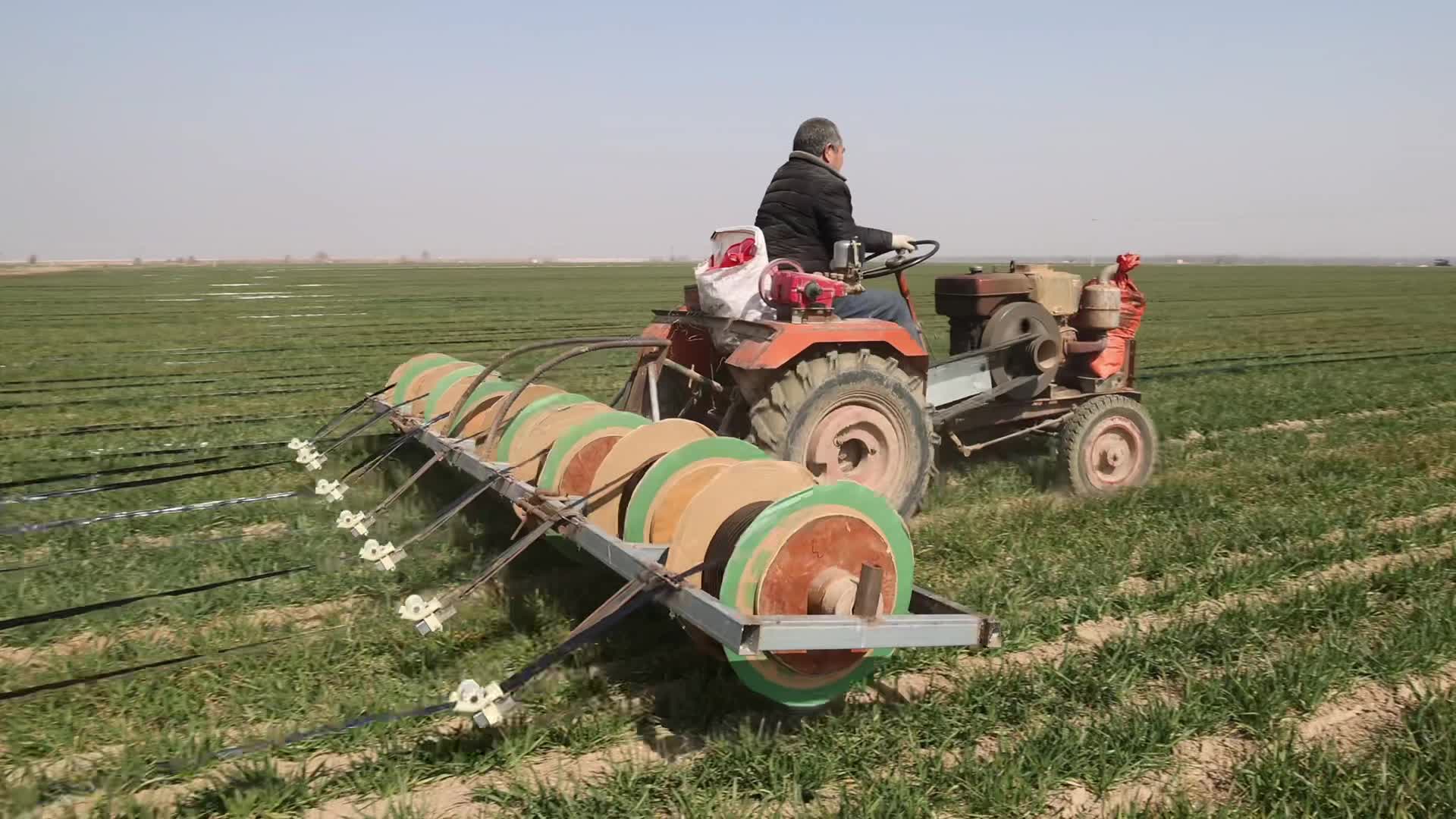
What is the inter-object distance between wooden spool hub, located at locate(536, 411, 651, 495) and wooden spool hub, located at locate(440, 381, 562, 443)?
0.96m

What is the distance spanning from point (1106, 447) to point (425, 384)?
4.31m

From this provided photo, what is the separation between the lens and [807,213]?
493cm

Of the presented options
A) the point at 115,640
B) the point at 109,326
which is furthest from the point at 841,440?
the point at 109,326

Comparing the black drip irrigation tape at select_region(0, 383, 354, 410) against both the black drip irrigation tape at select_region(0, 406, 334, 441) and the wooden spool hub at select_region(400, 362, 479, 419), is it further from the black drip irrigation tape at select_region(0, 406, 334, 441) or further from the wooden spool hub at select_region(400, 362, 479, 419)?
the wooden spool hub at select_region(400, 362, 479, 419)

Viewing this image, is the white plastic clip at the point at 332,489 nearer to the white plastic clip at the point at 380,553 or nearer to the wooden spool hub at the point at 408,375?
the wooden spool hub at the point at 408,375

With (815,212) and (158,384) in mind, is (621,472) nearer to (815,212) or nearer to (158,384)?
(815,212)

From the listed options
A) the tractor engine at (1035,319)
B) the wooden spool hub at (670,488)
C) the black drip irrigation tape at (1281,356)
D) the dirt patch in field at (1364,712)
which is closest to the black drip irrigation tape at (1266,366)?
the black drip irrigation tape at (1281,356)

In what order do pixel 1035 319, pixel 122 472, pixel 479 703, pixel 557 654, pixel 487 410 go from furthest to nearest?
pixel 1035 319
pixel 122 472
pixel 487 410
pixel 557 654
pixel 479 703

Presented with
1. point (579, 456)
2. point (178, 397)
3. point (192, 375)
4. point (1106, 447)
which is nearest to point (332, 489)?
point (579, 456)

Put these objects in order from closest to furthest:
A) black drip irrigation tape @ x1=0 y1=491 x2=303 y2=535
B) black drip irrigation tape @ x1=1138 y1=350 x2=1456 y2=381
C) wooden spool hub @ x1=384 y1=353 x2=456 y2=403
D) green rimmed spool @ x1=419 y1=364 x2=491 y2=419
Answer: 1. black drip irrigation tape @ x1=0 y1=491 x2=303 y2=535
2. green rimmed spool @ x1=419 y1=364 x2=491 y2=419
3. wooden spool hub @ x1=384 y1=353 x2=456 y2=403
4. black drip irrigation tape @ x1=1138 y1=350 x2=1456 y2=381

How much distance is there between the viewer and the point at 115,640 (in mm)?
3641

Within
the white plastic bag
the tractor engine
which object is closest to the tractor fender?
the white plastic bag

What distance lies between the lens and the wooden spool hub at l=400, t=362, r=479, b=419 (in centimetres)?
613

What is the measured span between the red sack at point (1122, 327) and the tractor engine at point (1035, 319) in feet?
0.08
